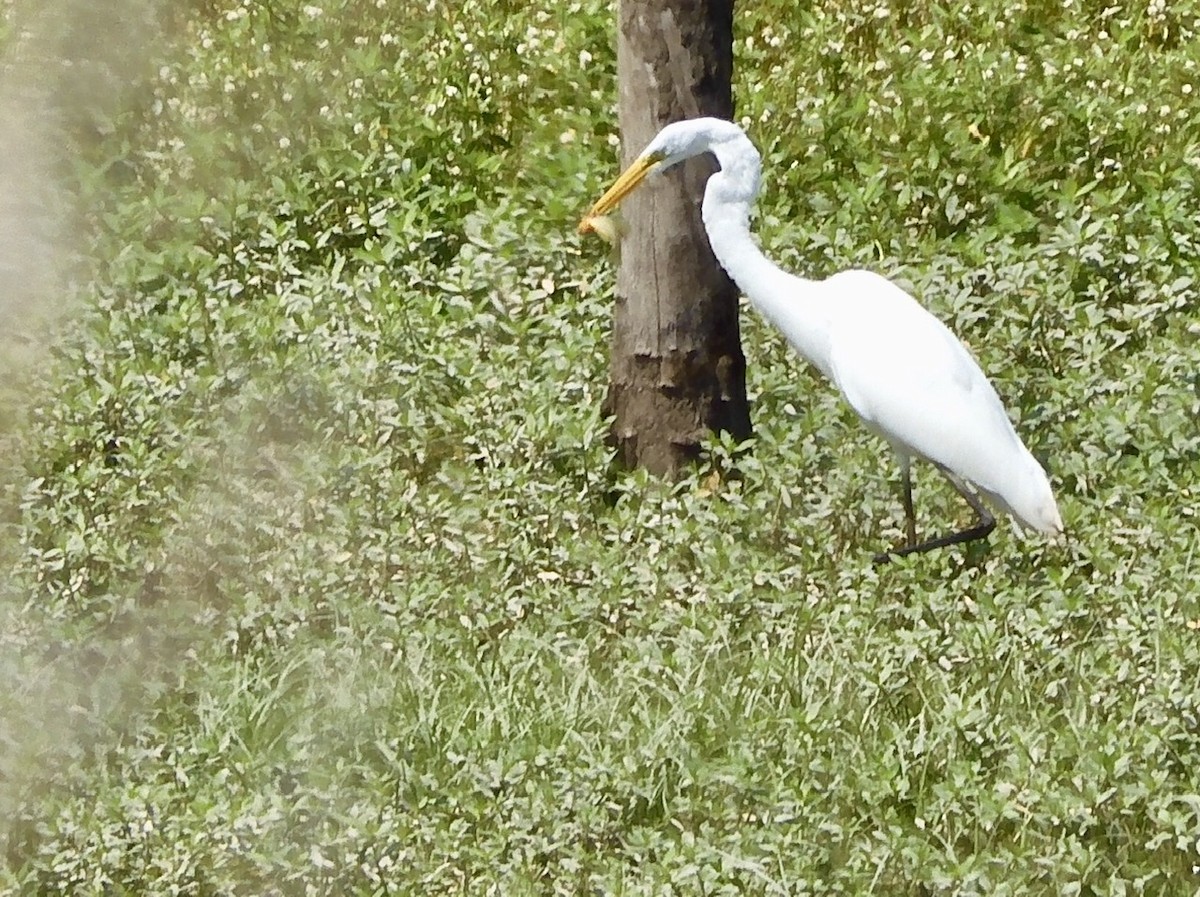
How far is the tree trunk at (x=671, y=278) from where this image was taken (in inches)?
187

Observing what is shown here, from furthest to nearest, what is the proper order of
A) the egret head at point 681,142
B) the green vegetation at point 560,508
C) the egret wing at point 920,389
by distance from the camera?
the egret wing at point 920,389 < the egret head at point 681,142 < the green vegetation at point 560,508

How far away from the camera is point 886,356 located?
4.80 m

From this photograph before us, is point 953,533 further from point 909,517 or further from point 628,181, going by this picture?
point 628,181

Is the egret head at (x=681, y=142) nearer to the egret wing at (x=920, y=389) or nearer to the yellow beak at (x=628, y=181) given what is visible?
the yellow beak at (x=628, y=181)

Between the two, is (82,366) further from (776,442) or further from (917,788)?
(917,788)

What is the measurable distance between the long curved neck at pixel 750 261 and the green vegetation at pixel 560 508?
1.02ft

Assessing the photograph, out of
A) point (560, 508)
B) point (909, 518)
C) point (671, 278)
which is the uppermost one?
point (671, 278)

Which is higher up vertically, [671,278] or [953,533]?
[671,278]

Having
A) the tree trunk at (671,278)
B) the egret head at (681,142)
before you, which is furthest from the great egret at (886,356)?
the tree trunk at (671,278)

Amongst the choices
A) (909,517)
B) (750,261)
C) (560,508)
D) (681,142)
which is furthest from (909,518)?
(681,142)

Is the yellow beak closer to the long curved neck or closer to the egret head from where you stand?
the egret head

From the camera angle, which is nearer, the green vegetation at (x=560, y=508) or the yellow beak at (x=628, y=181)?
the green vegetation at (x=560, y=508)

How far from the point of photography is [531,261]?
616 cm

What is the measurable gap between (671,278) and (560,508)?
729 millimetres
